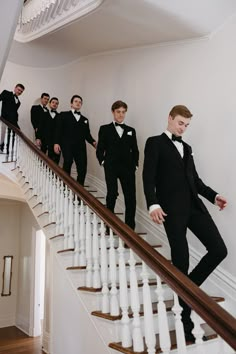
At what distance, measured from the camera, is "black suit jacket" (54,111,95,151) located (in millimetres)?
3748

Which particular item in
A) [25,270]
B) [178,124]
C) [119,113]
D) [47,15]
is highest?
[47,15]

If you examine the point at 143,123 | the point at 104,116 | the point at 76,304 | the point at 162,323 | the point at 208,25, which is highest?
the point at 208,25

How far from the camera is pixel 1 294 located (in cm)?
726

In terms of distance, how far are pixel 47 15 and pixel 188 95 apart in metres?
2.38

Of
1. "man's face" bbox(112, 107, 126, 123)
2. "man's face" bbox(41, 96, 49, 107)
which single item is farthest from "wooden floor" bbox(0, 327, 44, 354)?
"man's face" bbox(112, 107, 126, 123)

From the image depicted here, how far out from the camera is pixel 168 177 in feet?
6.89

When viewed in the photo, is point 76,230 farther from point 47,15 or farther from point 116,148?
point 47,15

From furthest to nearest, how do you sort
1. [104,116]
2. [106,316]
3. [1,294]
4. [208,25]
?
[1,294]
[104,116]
[208,25]
[106,316]

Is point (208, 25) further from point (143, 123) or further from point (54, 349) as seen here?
point (54, 349)

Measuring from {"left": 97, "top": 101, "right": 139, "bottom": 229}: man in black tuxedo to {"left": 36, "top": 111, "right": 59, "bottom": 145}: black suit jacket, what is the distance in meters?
1.56

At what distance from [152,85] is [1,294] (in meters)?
5.95

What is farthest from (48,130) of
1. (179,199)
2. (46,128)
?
(179,199)

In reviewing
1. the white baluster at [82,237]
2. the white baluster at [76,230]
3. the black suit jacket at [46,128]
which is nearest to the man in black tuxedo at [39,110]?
the black suit jacket at [46,128]

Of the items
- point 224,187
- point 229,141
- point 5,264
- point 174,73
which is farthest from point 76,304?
point 5,264
